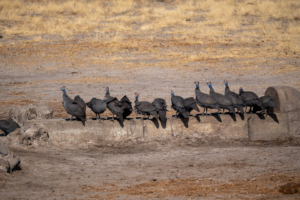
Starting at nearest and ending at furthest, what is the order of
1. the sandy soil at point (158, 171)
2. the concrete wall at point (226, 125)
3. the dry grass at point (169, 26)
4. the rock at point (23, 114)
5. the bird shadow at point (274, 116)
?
the sandy soil at point (158, 171), the concrete wall at point (226, 125), the bird shadow at point (274, 116), the rock at point (23, 114), the dry grass at point (169, 26)

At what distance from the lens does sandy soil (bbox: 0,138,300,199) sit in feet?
26.6

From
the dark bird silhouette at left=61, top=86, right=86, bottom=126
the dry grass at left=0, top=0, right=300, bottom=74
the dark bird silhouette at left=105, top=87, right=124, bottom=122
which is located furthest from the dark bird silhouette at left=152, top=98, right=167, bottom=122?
the dry grass at left=0, top=0, right=300, bottom=74

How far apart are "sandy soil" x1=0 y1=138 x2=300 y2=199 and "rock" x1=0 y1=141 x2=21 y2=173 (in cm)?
14

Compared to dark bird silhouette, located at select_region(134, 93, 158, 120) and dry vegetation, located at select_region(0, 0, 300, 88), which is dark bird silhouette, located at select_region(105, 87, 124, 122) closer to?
dark bird silhouette, located at select_region(134, 93, 158, 120)

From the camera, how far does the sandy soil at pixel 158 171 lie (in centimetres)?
811

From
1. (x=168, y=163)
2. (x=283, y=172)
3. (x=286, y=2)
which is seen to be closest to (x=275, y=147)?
(x=283, y=172)

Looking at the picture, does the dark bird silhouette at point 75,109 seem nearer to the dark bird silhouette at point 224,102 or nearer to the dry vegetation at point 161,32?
the dark bird silhouette at point 224,102

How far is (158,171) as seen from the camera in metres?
9.63

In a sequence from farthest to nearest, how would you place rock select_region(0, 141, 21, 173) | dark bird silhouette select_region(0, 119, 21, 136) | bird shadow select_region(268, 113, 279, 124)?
bird shadow select_region(268, 113, 279, 124)
dark bird silhouette select_region(0, 119, 21, 136)
rock select_region(0, 141, 21, 173)

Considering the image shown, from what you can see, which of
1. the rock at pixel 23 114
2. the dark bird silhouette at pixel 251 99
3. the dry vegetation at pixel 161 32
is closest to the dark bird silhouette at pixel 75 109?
the rock at pixel 23 114

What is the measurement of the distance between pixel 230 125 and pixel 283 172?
3015 mm

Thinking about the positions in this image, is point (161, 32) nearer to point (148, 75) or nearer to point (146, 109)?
point (148, 75)

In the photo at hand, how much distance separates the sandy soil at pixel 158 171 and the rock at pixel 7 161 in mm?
138

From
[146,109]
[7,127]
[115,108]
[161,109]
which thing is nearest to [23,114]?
[7,127]
